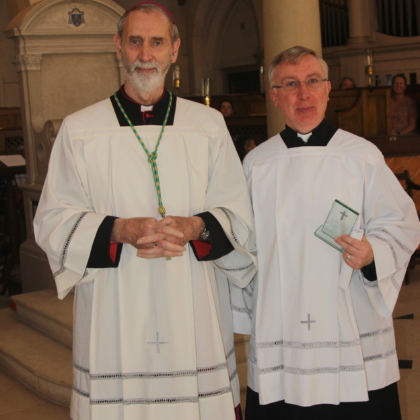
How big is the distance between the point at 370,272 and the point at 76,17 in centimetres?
417

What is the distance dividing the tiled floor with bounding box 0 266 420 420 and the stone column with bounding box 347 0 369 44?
977cm

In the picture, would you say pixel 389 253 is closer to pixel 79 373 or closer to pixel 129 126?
pixel 129 126

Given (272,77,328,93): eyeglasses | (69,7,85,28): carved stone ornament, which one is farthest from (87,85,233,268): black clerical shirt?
(69,7,85,28): carved stone ornament

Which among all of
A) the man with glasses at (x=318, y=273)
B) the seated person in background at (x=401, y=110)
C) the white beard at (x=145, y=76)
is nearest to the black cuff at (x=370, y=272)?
the man with glasses at (x=318, y=273)

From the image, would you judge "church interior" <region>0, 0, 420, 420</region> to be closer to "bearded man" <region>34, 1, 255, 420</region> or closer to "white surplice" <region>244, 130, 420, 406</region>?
"white surplice" <region>244, 130, 420, 406</region>

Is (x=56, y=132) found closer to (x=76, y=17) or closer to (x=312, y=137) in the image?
(x=76, y=17)

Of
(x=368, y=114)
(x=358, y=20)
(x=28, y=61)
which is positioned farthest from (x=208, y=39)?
(x=28, y=61)

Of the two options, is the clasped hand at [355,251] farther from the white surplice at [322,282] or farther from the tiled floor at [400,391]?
the tiled floor at [400,391]

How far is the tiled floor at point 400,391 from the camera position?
4.07 meters

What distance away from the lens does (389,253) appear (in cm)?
256

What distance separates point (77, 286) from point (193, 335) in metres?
0.50

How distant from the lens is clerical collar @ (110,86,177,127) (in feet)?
8.46

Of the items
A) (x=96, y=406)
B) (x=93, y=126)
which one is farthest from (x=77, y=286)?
(x=93, y=126)

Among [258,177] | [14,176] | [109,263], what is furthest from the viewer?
[14,176]
